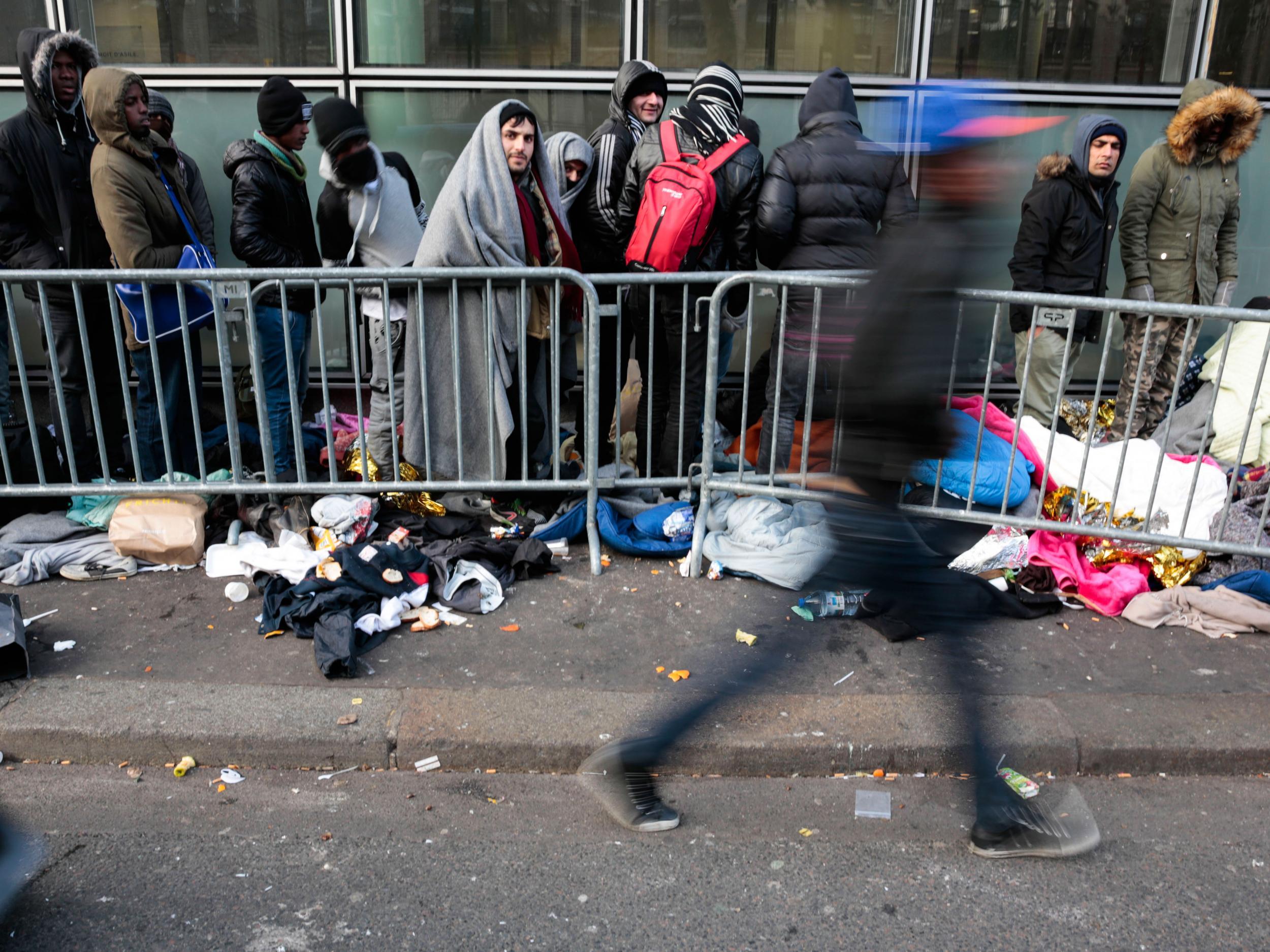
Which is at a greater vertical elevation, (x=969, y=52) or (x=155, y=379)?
(x=969, y=52)

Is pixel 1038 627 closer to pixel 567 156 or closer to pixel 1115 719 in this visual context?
pixel 1115 719

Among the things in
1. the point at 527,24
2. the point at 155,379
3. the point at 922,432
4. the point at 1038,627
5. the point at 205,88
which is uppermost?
the point at 527,24

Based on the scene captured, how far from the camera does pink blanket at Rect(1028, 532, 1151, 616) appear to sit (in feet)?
15.5

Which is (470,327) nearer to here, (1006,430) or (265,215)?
(265,215)

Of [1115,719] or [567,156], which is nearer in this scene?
[1115,719]

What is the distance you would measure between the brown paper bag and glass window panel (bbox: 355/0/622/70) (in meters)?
3.39

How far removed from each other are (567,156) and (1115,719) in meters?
3.93

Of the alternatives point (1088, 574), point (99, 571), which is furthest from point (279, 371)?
point (1088, 574)

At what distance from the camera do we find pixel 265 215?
5.62m

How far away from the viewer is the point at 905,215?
5.24 m

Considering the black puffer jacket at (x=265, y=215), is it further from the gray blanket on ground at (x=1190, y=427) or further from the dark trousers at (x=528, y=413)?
the gray blanket on ground at (x=1190, y=427)

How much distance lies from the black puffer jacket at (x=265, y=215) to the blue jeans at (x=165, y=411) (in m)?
0.56

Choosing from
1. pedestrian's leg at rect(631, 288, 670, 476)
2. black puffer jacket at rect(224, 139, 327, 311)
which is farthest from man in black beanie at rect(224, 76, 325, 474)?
pedestrian's leg at rect(631, 288, 670, 476)

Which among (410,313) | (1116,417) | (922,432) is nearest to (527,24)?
(410,313)
